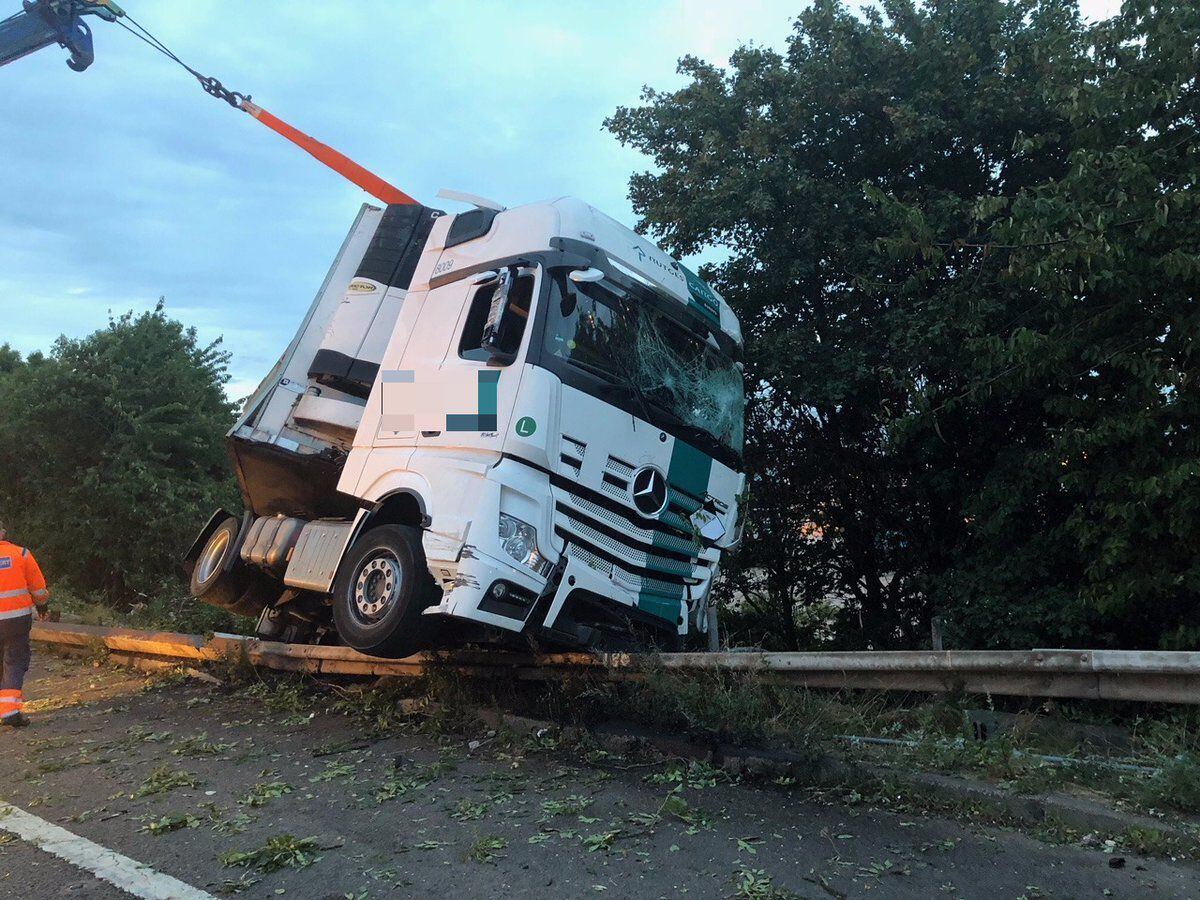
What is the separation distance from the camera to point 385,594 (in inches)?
228

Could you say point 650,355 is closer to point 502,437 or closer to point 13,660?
point 502,437

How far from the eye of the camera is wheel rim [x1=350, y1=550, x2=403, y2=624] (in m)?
5.71

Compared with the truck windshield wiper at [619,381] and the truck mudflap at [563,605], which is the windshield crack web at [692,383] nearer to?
the truck windshield wiper at [619,381]

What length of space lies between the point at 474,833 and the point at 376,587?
7.31 ft

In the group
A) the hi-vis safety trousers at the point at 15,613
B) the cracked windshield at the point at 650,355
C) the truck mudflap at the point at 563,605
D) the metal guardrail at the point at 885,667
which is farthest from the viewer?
the hi-vis safety trousers at the point at 15,613

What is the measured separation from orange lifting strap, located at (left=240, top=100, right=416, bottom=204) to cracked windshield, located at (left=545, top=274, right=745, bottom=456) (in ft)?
10.5

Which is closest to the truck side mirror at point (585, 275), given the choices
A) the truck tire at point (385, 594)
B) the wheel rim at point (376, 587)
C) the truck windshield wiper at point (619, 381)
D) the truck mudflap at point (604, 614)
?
the truck windshield wiper at point (619, 381)

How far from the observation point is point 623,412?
5.83 m

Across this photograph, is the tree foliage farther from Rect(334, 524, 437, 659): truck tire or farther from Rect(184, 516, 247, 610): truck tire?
Rect(184, 516, 247, 610): truck tire

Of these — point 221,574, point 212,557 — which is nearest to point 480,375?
point 221,574

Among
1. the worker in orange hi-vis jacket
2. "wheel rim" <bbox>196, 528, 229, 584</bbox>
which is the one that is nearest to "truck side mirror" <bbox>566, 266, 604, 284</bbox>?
"wheel rim" <bbox>196, 528, 229, 584</bbox>

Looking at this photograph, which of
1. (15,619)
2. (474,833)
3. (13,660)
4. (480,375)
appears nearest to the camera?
(474,833)

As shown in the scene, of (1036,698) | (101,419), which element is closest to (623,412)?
(1036,698)

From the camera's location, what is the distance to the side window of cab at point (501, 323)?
5.67m
